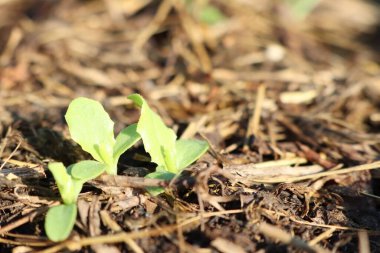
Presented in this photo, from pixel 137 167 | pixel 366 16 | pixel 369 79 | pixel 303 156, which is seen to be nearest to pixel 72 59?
pixel 137 167

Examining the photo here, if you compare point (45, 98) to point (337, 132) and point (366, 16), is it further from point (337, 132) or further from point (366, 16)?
point (366, 16)

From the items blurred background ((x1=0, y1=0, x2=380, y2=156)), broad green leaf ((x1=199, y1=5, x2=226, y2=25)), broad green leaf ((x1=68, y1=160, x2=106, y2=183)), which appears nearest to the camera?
broad green leaf ((x1=68, y1=160, x2=106, y2=183))

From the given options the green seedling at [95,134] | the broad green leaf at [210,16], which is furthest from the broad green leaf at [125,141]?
the broad green leaf at [210,16]

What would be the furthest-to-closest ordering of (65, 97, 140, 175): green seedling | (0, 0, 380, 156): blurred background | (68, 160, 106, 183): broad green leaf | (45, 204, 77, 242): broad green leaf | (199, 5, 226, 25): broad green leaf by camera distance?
(199, 5, 226, 25): broad green leaf < (0, 0, 380, 156): blurred background < (65, 97, 140, 175): green seedling < (68, 160, 106, 183): broad green leaf < (45, 204, 77, 242): broad green leaf

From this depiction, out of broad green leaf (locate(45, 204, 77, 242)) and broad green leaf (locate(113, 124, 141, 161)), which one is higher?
broad green leaf (locate(113, 124, 141, 161))

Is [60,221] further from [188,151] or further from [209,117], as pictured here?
[209,117]

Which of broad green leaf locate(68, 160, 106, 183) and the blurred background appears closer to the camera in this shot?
broad green leaf locate(68, 160, 106, 183)

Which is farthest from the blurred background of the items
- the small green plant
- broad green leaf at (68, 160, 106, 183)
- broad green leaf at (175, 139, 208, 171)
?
broad green leaf at (68, 160, 106, 183)

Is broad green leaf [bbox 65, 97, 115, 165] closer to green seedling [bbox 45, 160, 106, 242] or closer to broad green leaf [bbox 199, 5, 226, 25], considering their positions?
green seedling [bbox 45, 160, 106, 242]

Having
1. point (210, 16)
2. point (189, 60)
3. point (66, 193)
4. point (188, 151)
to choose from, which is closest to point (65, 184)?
point (66, 193)
